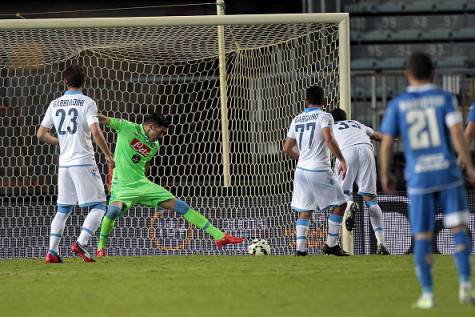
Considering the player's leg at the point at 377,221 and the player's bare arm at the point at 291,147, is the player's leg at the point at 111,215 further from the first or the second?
the player's leg at the point at 377,221

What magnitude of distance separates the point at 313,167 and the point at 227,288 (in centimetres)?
338

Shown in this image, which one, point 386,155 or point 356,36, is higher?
point 356,36

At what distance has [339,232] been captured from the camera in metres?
12.2

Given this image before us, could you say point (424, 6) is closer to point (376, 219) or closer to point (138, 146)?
point (376, 219)

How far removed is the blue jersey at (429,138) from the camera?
6543 millimetres

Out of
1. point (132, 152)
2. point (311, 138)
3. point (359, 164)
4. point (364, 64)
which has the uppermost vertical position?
point (364, 64)

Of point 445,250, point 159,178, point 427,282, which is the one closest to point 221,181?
point 159,178

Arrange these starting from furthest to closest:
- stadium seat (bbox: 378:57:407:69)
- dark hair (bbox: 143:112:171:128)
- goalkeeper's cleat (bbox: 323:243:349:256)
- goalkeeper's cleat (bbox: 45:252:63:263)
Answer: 1. stadium seat (bbox: 378:57:407:69)
2. dark hair (bbox: 143:112:171:128)
3. goalkeeper's cleat (bbox: 323:243:349:256)
4. goalkeeper's cleat (bbox: 45:252:63:263)

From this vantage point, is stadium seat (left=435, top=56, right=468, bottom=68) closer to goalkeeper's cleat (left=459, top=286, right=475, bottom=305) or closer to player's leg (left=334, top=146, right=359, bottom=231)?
player's leg (left=334, top=146, right=359, bottom=231)

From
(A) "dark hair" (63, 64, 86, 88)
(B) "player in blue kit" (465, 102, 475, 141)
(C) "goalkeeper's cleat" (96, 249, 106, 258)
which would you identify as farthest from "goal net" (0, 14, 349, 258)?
(B) "player in blue kit" (465, 102, 475, 141)

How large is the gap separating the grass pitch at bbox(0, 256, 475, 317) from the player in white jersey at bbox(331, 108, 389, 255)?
89cm

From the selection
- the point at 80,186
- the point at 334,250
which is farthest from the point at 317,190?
the point at 80,186

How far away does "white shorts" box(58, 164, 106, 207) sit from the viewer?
1062cm

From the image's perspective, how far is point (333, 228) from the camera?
1144cm
